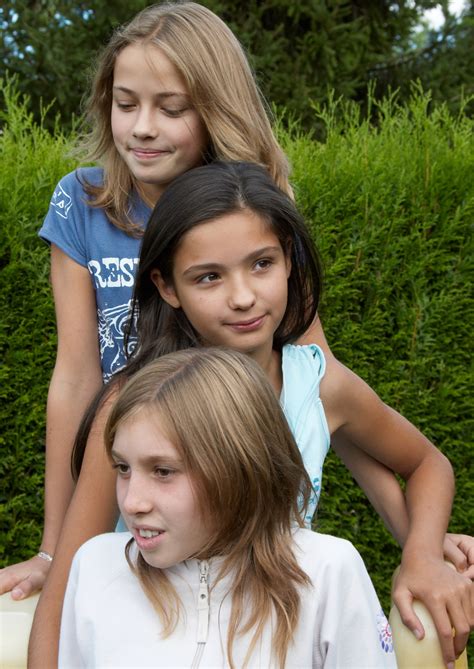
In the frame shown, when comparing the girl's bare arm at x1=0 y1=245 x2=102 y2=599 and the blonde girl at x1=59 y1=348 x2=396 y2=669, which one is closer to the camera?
the blonde girl at x1=59 y1=348 x2=396 y2=669

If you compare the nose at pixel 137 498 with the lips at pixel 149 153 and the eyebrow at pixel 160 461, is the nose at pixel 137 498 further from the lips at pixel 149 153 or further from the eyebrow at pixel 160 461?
the lips at pixel 149 153

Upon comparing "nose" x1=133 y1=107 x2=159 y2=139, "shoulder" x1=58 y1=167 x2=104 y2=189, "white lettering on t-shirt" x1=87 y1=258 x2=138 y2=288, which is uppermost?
"nose" x1=133 y1=107 x2=159 y2=139

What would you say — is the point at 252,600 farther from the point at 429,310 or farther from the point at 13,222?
the point at 429,310

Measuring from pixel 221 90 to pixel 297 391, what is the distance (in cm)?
79

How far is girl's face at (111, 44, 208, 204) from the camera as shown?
2.34m

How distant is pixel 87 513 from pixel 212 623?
405 millimetres

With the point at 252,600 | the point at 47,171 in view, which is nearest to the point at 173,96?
the point at 252,600

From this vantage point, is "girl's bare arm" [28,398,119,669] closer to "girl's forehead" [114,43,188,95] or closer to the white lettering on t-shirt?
the white lettering on t-shirt

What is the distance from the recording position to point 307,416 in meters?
2.13

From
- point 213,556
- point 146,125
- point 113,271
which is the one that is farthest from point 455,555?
point 146,125

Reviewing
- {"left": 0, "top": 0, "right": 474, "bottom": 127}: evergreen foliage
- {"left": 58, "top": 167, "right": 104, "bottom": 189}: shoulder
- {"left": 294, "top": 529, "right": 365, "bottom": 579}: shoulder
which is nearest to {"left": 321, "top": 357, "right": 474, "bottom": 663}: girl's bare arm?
{"left": 294, "top": 529, "right": 365, "bottom": 579}: shoulder

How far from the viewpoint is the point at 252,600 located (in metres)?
1.77

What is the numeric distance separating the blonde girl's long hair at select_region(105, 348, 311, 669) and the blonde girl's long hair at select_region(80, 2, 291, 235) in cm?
77

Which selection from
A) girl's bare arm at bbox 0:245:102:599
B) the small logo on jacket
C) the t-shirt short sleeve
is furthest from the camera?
the t-shirt short sleeve
